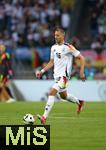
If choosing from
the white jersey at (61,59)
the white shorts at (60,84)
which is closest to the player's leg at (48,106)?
the white shorts at (60,84)

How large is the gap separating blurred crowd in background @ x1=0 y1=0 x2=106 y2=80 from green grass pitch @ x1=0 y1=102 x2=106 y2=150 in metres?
9.56

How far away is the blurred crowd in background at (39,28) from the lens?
32281mm

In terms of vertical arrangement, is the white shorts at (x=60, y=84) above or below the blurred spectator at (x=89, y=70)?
above

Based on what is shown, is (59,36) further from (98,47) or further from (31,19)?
(31,19)

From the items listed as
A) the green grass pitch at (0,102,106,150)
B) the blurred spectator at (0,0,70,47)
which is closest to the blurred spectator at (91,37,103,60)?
the blurred spectator at (0,0,70,47)

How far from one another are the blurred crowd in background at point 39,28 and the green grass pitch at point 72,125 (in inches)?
376

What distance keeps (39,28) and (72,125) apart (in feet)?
62.2

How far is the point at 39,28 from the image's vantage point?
114ft

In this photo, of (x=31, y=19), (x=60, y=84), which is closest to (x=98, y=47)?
(x=31, y=19)

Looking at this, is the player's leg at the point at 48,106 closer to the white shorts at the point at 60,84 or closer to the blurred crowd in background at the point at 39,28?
the white shorts at the point at 60,84

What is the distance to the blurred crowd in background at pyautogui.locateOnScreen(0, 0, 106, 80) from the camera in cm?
3228

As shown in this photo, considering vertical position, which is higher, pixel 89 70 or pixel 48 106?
pixel 48 106

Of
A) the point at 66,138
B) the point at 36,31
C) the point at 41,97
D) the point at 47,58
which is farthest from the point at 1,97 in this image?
the point at 66,138

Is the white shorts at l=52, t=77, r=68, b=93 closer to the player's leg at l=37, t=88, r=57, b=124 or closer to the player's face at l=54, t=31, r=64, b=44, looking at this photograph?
the player's leg at l=37, t=88, r=57, b=124
